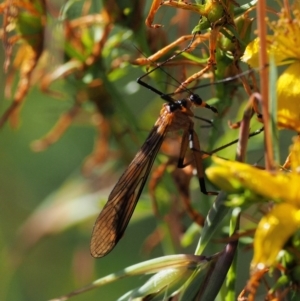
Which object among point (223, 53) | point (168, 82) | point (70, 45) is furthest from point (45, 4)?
point (223, 53)

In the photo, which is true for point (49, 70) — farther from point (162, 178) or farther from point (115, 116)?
point (162, 178)

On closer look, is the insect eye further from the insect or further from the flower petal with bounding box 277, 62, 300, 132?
the flower petal with bounding box 277, 62, 300, 132

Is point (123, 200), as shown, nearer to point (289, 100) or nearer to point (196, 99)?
point (196, 99)

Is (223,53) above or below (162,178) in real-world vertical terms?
above

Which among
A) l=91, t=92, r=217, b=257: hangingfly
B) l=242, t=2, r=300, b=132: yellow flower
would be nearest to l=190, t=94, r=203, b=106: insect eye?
l=91, t=92, r=217, b=257: hangingfly

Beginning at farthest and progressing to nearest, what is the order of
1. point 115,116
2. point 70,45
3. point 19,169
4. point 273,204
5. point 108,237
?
point 19,169, point 115,116, point 70,45, point 108,237, point 273,204

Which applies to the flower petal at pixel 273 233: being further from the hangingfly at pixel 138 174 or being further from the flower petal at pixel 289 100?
the hangingfly at pixel 138 174
